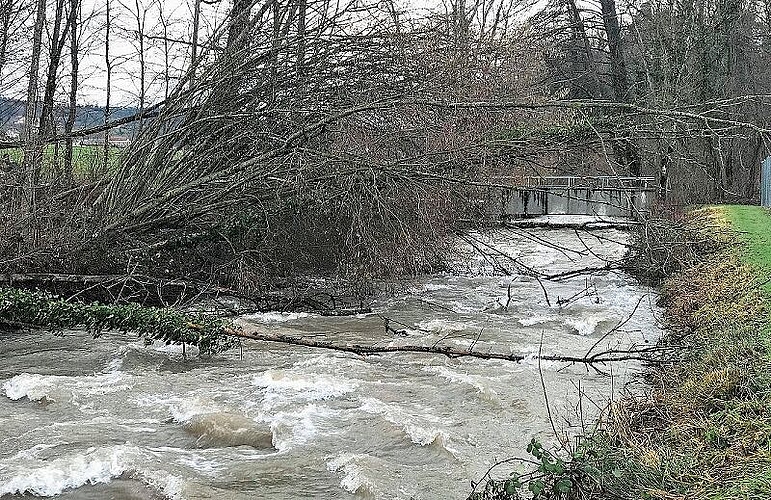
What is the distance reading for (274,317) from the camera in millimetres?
12859

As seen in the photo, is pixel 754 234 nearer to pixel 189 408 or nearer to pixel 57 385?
pixel 189 408

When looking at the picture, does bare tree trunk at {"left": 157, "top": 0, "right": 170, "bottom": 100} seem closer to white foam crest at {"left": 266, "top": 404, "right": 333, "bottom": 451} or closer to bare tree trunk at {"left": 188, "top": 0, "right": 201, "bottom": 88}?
bare tree trunk at {"left": 188, "top": 0, "right": 201, "bottom": 88}

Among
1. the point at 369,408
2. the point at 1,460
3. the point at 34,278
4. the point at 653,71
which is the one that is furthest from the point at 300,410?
the point at 653,71

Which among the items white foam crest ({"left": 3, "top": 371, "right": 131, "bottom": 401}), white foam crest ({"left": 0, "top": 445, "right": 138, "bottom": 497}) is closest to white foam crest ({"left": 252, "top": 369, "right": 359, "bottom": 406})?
white foam crest ({"left": 3, "top": 371, "right": 131, "bottom": 401})

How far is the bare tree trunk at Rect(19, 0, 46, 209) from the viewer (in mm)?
12188

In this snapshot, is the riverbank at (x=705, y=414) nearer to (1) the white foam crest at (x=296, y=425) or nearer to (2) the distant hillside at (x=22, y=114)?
(1) the white foam crest at (x=296, y=425)

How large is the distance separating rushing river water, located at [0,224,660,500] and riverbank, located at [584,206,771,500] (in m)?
0.75

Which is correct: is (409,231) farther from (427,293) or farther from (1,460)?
(1,460)

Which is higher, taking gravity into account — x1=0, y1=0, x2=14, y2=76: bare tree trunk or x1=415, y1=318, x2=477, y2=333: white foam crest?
x1=0, y1=0, x2=14, y2=76: bare tree trunk

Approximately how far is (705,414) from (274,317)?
749 centimetres

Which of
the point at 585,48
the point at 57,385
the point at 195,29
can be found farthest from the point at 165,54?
the point at 585,48

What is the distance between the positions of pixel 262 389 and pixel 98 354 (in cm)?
271

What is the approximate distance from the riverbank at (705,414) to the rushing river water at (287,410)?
2.47 ft

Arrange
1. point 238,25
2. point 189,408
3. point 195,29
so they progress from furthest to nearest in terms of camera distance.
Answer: point 195,29
point 238,25
point 189,408
